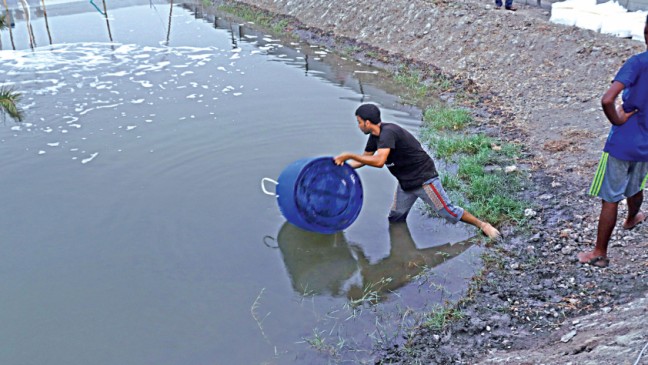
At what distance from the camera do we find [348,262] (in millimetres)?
5031

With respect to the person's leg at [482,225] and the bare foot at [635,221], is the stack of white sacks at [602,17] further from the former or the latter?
the person's leg at [482,225]

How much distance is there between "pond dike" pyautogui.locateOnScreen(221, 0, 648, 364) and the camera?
3678 mm

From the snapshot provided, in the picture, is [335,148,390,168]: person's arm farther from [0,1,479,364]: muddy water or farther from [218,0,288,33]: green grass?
[218,0,288,33]: green grass

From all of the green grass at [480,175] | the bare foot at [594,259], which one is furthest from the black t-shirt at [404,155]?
the bare foot at [594,259]

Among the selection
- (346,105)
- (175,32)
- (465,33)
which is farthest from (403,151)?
(175,32)

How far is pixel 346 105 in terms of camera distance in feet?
29.6

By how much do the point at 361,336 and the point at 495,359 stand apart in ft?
3.23

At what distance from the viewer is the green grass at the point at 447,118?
786cm

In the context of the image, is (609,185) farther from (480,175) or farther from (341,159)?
(480,175)

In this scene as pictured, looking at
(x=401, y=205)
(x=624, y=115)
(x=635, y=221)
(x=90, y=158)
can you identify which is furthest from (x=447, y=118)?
(x=90, y=158)

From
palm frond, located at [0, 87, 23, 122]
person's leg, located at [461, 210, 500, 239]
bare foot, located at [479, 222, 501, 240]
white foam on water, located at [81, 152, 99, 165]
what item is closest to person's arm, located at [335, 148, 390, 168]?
person's leg, located at [461, 210, 500, 239]

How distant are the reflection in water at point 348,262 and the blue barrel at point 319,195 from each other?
10.2 inches

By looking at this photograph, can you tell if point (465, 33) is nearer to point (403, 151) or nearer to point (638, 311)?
point (403, 151)

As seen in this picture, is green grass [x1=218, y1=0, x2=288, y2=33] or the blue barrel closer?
the blue barrel
